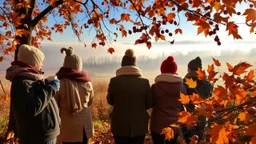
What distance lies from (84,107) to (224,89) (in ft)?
5.56

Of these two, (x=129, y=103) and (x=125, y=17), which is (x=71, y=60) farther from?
(x=125, y=17)

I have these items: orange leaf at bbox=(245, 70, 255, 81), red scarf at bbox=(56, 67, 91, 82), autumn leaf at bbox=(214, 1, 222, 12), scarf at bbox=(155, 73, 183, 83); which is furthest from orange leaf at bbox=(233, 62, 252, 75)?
red scarf at bbox=(56, 67, 91, 82)

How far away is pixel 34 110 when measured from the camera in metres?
2.44

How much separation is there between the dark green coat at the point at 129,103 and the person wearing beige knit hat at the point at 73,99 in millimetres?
324

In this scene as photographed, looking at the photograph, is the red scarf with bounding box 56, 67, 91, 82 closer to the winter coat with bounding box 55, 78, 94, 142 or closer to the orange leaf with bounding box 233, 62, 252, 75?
the winter coat with bounding box 55, 78, 94, 142

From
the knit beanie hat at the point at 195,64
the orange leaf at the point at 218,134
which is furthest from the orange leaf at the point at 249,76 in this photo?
the knit beanie hat at the point at 195,64

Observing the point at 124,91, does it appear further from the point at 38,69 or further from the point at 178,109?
the point at 38,69

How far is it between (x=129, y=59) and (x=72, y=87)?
0.73 metres

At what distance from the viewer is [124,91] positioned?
3.41m

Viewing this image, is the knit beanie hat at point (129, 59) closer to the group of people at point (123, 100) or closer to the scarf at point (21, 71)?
the group of people at point (123, 100)

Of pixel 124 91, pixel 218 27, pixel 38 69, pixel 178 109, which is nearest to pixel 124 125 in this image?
pixel 124 91

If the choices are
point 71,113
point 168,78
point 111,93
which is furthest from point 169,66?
point 71,113

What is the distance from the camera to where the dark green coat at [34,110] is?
2.44 metres

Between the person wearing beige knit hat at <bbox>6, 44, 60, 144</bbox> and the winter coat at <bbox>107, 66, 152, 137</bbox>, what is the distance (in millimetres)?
895
